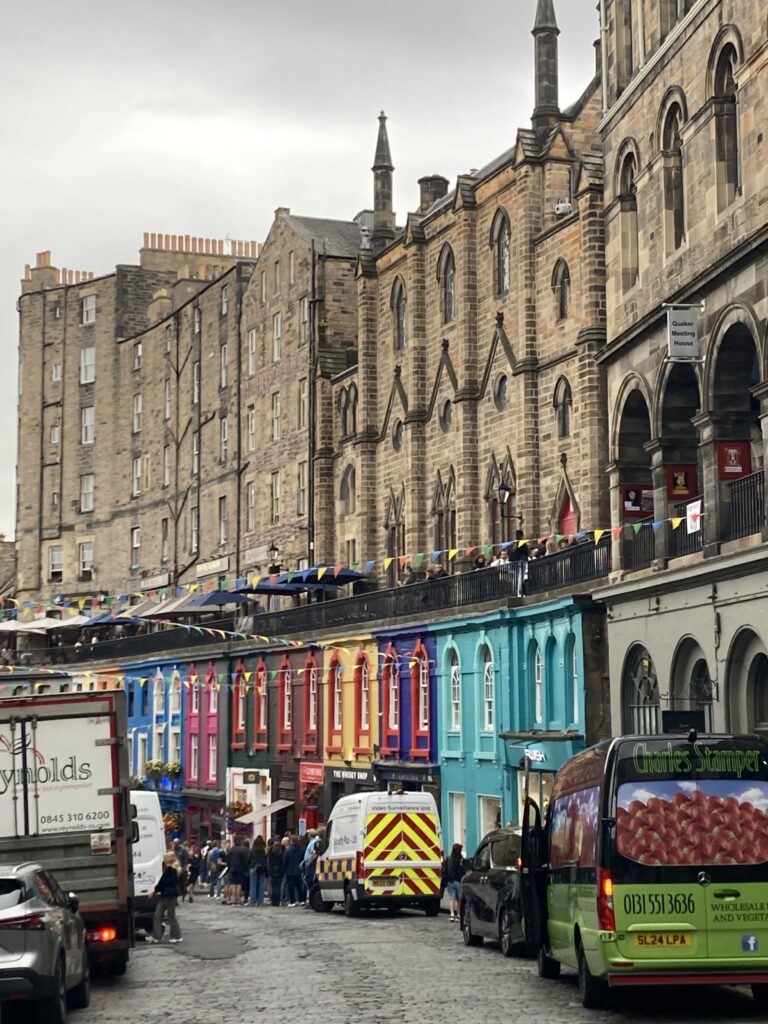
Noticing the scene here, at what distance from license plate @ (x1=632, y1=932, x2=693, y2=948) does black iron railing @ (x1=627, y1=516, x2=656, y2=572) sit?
1566 cm

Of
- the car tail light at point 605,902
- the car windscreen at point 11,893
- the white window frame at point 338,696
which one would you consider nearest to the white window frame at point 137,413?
the white window frame at point 338,696

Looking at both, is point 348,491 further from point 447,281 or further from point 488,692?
point 488,692

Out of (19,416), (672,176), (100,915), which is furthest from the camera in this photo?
(19,416)

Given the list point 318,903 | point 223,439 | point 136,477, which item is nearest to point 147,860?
point 318,903

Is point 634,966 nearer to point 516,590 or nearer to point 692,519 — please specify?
point 692,519

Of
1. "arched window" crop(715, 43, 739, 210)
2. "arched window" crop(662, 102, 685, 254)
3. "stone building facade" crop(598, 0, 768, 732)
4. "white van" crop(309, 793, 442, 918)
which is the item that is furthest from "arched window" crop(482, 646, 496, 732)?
"arched window" crop(715, 43, 739, 210)


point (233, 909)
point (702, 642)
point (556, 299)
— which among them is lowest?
point (233, 909)

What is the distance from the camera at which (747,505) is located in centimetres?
2612

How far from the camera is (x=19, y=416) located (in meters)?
81.4

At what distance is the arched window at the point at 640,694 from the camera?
3022 centimetres

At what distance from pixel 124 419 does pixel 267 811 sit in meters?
31.6

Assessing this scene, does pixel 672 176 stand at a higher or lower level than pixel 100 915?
higher

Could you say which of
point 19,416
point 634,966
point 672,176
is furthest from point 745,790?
point 19,416

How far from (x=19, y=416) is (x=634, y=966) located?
70.0 m
